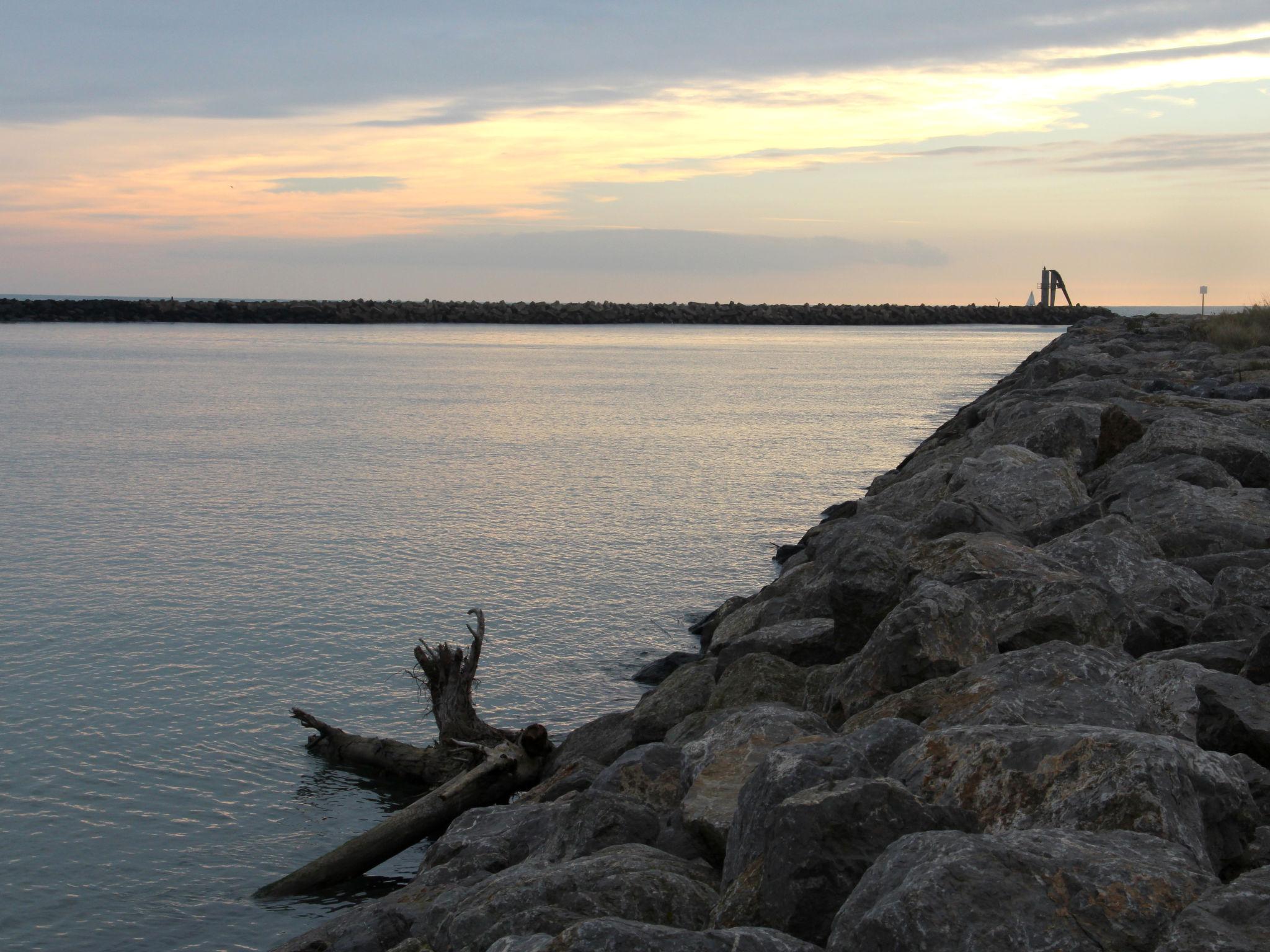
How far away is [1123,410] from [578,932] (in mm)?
10516

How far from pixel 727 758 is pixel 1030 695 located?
1353mm

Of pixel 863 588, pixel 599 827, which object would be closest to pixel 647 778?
pixel 599 827

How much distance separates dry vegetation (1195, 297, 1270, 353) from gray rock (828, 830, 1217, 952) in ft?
81.8

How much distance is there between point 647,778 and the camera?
5.87 metres

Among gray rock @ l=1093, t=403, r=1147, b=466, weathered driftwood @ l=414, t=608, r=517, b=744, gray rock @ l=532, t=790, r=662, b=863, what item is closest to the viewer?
gray rock @ l=532, t=790, r=662, b=863

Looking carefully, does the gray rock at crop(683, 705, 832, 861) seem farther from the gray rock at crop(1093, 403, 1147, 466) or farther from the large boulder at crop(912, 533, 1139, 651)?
the gray rock at crop(1093, 403, 1147, 466)

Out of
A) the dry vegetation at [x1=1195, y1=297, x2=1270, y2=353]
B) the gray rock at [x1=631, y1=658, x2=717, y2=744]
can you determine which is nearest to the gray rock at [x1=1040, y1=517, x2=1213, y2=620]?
the gray rock at [x1=631, y1=658, x2=717, y2=744]

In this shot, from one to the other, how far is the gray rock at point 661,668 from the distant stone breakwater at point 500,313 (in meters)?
100

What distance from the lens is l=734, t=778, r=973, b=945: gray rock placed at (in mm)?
3734

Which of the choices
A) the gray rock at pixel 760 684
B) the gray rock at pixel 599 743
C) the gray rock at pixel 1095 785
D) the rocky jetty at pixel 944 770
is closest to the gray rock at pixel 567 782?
the rocky jetty at pixel 944 770

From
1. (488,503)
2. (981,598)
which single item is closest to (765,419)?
(488,503)

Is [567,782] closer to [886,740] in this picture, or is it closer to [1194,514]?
[886,740]

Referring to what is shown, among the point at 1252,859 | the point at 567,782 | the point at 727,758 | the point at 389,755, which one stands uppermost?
the point at 1252,859

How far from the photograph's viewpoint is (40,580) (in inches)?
532
